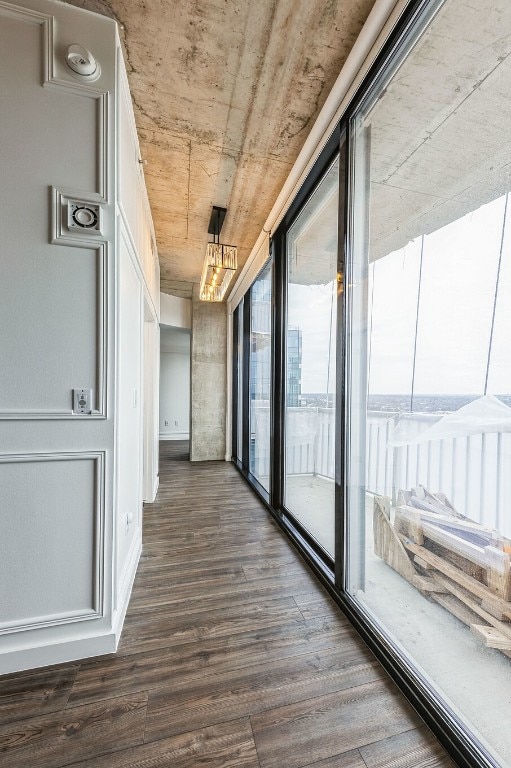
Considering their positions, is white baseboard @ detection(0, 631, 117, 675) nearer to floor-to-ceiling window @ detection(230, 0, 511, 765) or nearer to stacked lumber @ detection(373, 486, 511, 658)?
floor-to-ceiling window @ detection(230, 0, 511, 765)

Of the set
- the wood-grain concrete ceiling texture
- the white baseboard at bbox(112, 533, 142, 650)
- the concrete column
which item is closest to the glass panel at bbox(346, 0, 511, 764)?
the wood-grain concrete ceiling texture

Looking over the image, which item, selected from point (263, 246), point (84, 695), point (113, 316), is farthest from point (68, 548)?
point (263, 246)

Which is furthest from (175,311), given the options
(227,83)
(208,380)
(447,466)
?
(447,466)

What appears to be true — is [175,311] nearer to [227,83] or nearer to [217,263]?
[217,263]

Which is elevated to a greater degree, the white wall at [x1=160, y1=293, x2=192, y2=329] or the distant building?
the white wall at [x1=160, y1=293, x2=192, y2=329]

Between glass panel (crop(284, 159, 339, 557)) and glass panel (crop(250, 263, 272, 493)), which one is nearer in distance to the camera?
glass panel (crop(284, 159, 339, 557))

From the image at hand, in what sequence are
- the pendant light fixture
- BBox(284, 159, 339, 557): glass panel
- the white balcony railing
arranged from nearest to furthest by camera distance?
the white balcony railing, BBox(284, 159, 339, 557): glass panel, the pendant light fixture

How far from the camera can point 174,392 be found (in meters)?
8.23

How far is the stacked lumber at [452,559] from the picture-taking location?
1.07 meters

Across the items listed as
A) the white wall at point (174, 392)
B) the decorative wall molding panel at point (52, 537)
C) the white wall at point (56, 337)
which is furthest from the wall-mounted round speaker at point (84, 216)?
the white wall at point (174, 392)

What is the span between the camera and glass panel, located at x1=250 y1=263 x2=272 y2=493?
3934 millimetres

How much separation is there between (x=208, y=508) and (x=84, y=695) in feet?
7.14

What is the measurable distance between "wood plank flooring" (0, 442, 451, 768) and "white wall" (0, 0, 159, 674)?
0.23 meters

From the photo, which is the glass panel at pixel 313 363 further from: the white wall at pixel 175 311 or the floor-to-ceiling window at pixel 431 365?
the white wall at pixel 175 311
